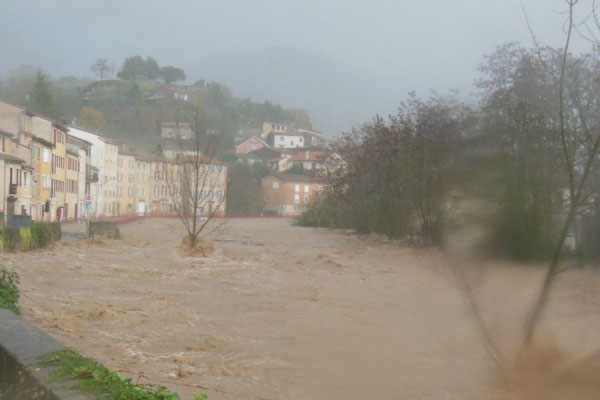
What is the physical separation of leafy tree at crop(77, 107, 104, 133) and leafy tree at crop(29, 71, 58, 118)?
1448cm

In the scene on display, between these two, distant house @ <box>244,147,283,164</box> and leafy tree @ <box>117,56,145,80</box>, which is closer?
distant house @ <box>244,147,283,164</box>

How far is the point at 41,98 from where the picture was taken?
98188 millimetres

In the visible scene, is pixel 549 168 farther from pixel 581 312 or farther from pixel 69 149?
pixel 69 149

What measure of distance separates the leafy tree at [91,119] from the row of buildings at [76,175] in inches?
406

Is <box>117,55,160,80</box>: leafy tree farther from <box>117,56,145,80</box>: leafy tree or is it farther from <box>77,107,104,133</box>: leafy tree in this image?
<box>77,107,104,133</box>: leafy tree

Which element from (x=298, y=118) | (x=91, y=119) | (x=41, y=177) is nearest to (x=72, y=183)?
(x=41, y=177)

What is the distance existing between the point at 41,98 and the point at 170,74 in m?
75.6

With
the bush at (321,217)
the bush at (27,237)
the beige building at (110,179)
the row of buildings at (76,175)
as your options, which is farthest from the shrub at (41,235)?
the beige building at (110,179)

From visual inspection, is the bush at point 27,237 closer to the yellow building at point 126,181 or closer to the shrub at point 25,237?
the shrub at point 25,237

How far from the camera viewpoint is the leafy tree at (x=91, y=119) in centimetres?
11519

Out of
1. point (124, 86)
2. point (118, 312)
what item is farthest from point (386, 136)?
point (124, 86)

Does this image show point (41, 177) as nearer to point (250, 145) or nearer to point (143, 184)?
point (143, 184)

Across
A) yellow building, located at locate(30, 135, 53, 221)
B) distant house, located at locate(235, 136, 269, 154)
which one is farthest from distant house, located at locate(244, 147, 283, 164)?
yellow building, located at locate(30, 135, 53, 221)

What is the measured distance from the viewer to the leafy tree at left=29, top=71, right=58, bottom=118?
97750mm
